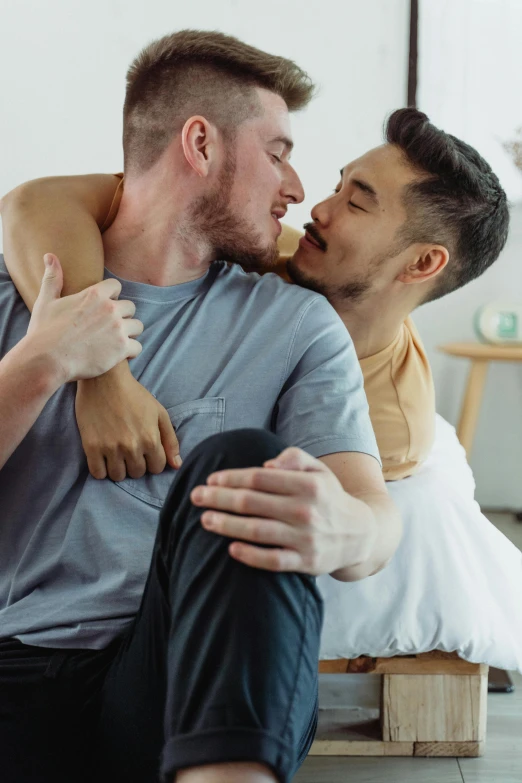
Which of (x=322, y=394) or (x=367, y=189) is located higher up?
(x=367, y=189)

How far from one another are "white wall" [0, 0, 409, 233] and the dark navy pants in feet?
7.51

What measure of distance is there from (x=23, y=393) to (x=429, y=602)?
2.25 feet

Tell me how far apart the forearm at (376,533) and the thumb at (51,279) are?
1.54 feet

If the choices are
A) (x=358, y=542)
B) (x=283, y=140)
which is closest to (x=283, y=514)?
(x=358, y=542)

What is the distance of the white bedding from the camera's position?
1.27 meters

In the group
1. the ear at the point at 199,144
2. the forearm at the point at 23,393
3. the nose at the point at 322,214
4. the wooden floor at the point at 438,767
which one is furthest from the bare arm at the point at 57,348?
the wooden floor at the point at 438,767

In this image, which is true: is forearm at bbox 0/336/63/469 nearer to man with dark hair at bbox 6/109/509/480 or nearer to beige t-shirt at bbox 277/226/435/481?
man with dark hair at bbox 6/109/509/480

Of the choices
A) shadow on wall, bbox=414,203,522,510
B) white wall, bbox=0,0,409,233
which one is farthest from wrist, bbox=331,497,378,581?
white wall, bbox=0,0,409,233

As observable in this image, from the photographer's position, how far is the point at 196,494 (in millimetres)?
719

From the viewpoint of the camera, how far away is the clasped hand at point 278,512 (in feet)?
2.28

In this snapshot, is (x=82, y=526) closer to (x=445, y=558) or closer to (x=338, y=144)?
(x=445, y=558)

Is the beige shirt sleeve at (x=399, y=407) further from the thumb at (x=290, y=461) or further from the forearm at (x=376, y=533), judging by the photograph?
the thumb at (x=290, y=461)

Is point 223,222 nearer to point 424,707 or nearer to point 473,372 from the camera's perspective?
point 424,707

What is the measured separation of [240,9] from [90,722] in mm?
2532
